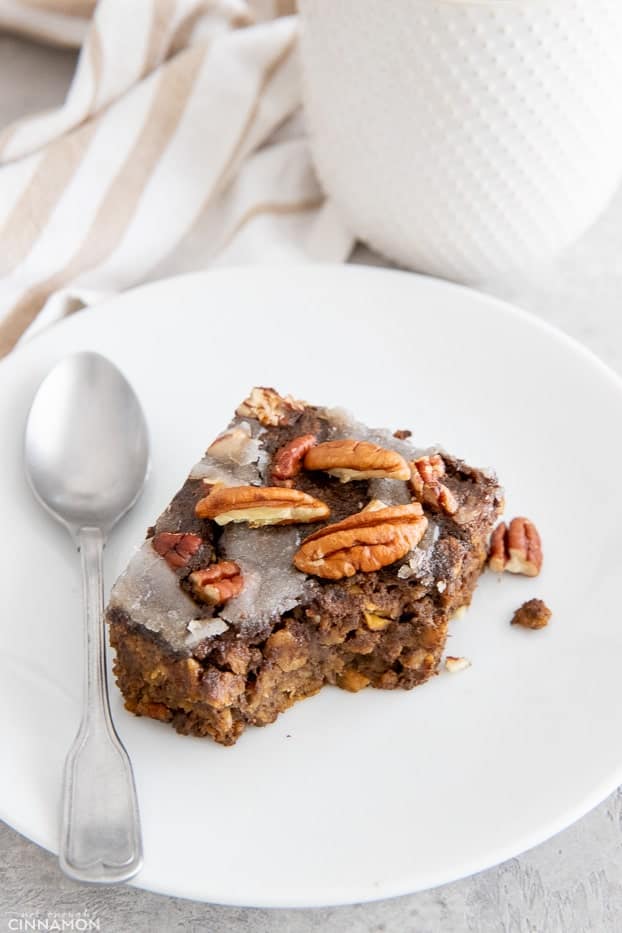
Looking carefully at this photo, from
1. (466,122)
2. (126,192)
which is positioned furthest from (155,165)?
(466,122)

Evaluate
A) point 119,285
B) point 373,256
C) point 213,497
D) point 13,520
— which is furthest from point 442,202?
point 13,520

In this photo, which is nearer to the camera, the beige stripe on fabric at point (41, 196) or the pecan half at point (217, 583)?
the pecan half at point (217, 583)

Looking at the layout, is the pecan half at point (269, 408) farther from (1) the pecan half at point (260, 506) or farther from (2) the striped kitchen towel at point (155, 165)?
(2) the striped kitchen towel at point (155, 165)

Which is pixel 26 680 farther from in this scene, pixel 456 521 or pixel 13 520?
pixel 456 521

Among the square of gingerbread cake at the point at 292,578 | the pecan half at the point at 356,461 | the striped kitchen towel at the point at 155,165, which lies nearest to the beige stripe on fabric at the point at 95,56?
the striped kitchen towel at the point at 155,165

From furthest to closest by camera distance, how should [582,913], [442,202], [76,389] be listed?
[442,202]
[76,389]
[582,913]

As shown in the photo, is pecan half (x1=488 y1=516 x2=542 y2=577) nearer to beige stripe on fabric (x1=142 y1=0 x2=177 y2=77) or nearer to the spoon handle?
the spoon handle

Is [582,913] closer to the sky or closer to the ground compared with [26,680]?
closer to the sky
